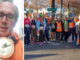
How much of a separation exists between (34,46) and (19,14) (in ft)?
8.96

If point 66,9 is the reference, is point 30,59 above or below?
below

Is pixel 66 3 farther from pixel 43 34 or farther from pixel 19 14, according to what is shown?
pixel 19 14

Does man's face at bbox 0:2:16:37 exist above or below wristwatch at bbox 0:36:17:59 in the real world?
above

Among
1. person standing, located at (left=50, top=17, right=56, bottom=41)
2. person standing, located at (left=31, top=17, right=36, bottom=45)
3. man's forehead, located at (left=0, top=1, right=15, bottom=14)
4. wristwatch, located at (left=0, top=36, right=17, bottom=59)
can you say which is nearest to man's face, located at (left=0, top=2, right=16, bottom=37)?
man's forehead, located at (left=0, top=1, right=15, bottom=14)

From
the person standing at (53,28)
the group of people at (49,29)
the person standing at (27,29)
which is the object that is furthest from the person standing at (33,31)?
the person standing at (53,28)

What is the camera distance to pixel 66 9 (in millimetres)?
5895

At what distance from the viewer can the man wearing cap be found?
9.42ft

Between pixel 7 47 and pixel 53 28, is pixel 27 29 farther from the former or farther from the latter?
pixel 7 47

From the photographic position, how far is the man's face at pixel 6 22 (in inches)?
113

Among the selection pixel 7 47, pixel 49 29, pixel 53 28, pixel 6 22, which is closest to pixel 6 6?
pixel 6 22

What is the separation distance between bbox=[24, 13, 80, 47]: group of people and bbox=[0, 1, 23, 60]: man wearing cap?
218 cm

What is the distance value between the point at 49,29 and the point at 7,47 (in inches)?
140

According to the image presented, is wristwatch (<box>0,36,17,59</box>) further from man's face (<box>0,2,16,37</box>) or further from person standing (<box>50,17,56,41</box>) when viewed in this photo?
person standing (<box>50,17,56,41</box>)

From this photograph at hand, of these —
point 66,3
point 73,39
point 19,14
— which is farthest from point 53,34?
point 19,14
